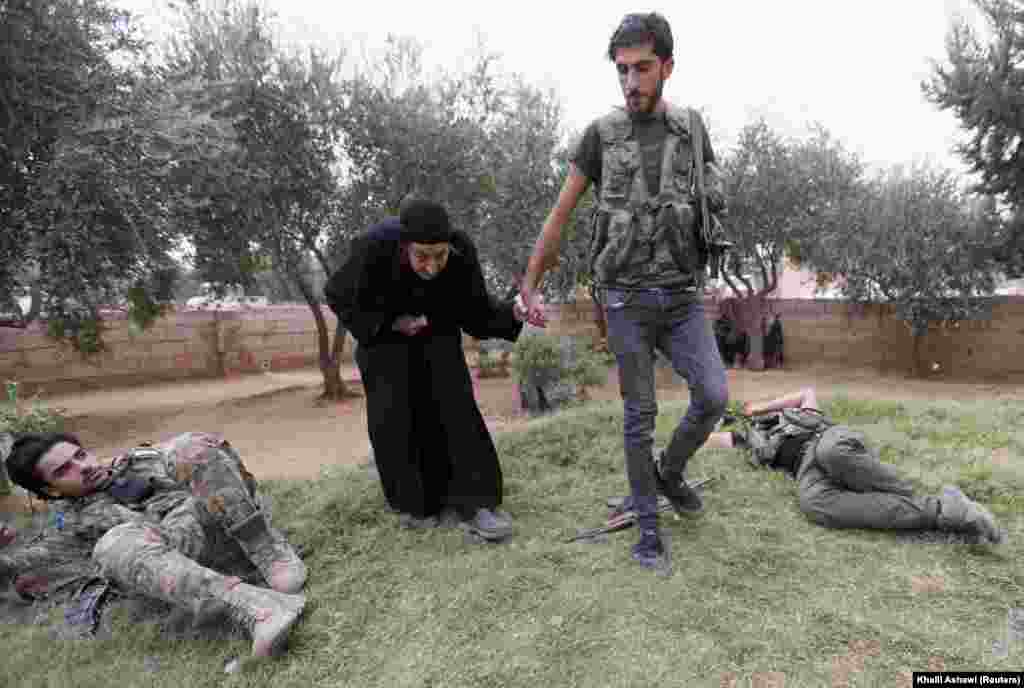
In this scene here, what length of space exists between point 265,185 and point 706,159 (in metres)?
6.63

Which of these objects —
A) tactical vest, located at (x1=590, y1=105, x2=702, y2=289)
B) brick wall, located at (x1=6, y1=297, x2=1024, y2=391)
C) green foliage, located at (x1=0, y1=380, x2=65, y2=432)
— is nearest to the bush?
green foliage, located at (x1=0, y1=380, x2=65, y2=432)

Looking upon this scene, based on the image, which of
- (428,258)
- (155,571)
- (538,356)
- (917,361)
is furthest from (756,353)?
(155,571)

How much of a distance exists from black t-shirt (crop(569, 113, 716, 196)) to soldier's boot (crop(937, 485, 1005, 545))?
64.0 inches

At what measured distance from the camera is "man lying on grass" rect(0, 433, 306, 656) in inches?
84.0

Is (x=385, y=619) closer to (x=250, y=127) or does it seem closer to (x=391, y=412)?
(x=391, y=412)

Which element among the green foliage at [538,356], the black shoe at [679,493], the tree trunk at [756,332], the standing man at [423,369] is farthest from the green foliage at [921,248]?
the standing man at [423,369]

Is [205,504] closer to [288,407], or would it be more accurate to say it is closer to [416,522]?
[416,522]

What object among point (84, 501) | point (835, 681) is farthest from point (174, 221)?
point (835, 681)

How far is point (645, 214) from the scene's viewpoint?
2.44 metres

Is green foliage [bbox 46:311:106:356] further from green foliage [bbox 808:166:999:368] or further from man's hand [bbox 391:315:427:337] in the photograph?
green foliage [bbox 808:166:999:368]

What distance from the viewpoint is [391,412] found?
2926 mm

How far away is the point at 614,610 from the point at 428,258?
4.84 feet

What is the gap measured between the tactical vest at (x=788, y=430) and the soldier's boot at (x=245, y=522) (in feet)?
7.56

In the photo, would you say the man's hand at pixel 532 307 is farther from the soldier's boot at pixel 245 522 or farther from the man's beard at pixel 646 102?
the soldier's boot at pixel 245 522
